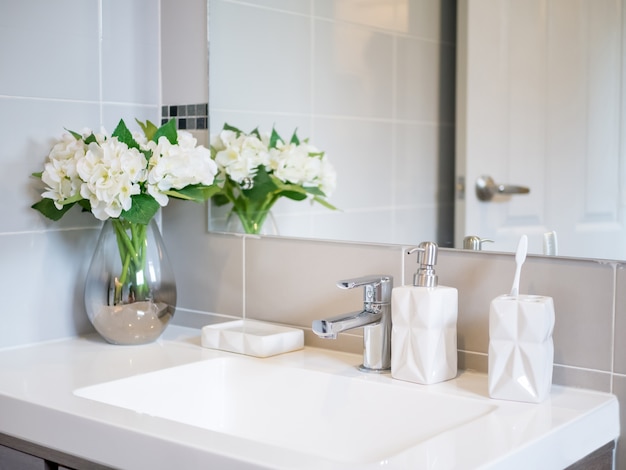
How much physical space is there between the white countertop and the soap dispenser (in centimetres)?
3

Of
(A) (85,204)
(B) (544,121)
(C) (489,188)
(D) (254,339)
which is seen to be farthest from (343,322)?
(A) (85,204)

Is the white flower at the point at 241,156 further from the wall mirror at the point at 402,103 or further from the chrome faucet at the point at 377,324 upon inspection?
Answer: the chrome faucet at the point at 377,324

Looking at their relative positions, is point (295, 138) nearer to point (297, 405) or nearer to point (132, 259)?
point (132, 259)

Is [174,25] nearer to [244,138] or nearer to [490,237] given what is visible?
[244,138]

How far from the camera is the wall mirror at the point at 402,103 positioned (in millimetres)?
1267

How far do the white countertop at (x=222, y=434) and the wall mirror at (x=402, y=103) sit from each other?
23 cm

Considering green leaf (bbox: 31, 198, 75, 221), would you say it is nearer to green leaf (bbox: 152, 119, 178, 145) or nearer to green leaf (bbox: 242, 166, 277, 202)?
green leaf (bbox: 152, 119, 178, 145)

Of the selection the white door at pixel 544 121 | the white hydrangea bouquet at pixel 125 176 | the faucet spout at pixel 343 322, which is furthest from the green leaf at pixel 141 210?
the white door at pixel 544 121

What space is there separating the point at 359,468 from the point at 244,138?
900 mm

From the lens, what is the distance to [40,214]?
1.58 meters

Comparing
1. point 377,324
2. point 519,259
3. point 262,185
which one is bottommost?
point 377,324

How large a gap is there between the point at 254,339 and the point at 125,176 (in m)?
0.35

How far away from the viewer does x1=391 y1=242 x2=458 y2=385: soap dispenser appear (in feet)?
4.02

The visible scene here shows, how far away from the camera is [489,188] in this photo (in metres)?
1.41
